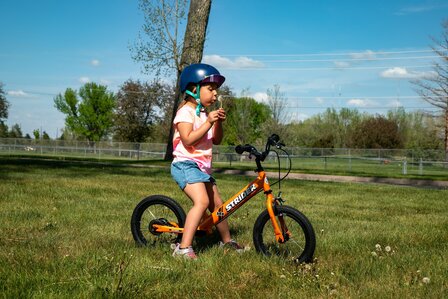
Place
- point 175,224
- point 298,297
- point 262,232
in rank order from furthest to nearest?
point 175,224 → point 262,232 → point 298,297

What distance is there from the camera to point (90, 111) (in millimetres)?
81938

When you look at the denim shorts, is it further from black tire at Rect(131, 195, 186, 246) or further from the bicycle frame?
black tire at Rect(131, 195, 186, 246)

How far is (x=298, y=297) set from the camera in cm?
300

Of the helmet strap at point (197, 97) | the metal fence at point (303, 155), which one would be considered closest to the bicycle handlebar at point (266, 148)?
the helmet strap at point (197, 97)

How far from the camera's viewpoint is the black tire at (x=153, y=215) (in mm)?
4645

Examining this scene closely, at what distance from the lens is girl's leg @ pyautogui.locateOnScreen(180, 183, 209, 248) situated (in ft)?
13.7

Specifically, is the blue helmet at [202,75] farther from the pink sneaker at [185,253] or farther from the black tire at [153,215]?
the pink sneaker at [185,253]

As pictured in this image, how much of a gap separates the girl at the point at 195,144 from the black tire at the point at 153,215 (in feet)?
1.12

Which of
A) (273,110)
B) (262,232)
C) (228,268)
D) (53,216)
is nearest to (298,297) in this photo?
(228,268)

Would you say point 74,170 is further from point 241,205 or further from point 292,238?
point 292,238

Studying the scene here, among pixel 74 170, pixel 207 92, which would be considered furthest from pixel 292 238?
pixel 74 170

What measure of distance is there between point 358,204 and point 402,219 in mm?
1901

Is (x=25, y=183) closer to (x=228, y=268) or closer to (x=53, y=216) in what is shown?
(x=53, y=216)

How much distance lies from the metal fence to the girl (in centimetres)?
2214
